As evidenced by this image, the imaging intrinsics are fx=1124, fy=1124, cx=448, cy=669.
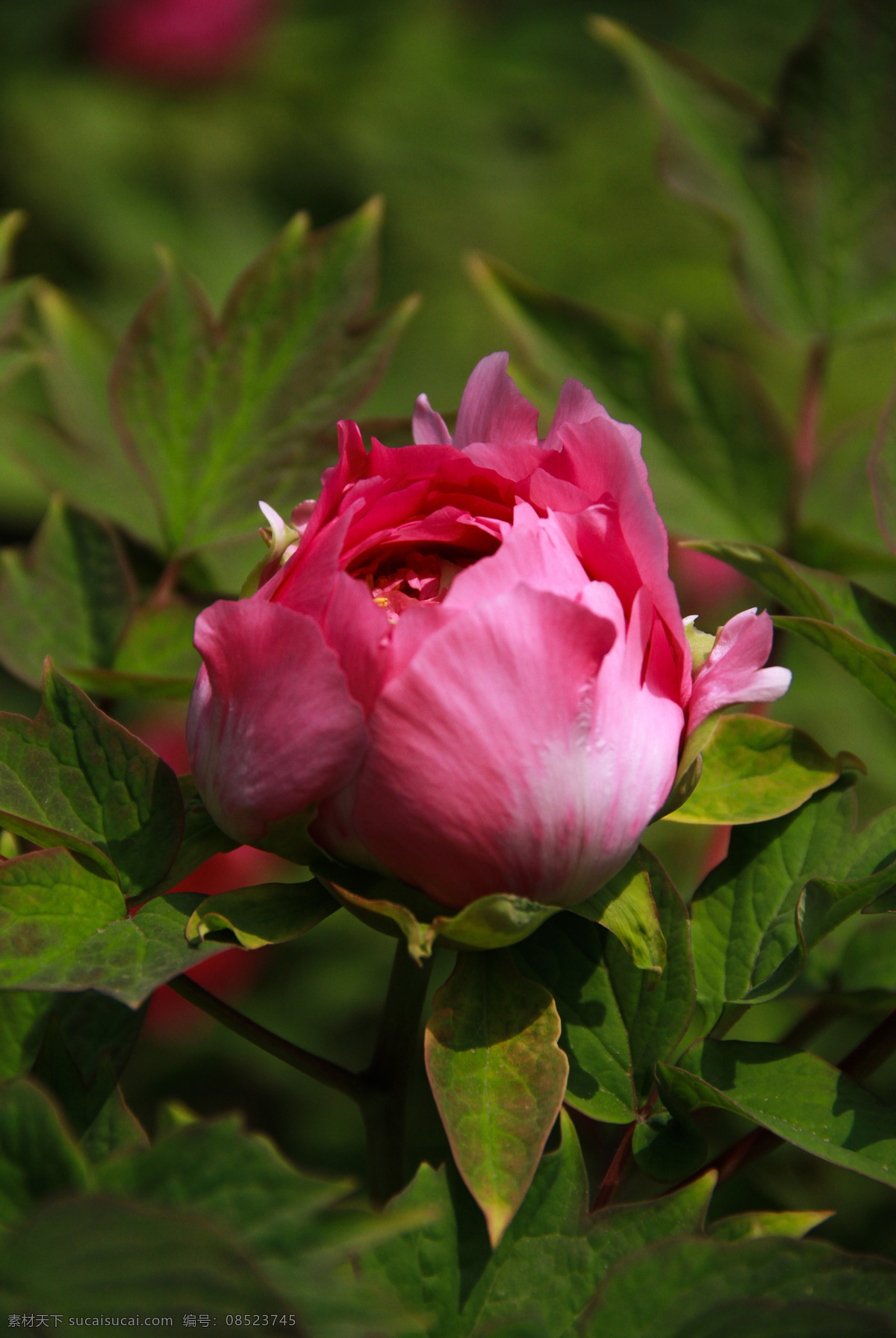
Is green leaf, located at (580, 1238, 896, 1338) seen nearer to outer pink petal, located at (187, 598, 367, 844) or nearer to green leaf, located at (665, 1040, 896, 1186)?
green leaf, located at (665, 1040, 896, 1186)

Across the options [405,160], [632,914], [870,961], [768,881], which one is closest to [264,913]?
[632,914]

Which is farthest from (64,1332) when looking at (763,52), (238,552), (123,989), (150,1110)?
(763,52)

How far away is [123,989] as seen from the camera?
431 millimetres

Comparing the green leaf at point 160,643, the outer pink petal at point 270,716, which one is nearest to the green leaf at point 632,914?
the outer pink petal at point 270,716

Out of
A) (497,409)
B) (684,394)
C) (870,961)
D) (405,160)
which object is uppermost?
(497,409)

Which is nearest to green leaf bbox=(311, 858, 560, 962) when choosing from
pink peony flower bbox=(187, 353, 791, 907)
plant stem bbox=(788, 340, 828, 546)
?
pink peony flower bbox=(187, 353, 791, 907)

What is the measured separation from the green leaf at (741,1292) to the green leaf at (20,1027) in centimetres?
30

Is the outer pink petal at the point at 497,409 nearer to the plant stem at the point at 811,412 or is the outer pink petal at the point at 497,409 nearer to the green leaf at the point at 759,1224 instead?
the green leaf at the point at 759,1224

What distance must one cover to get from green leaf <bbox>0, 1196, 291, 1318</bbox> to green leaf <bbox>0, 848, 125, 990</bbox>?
103 mm

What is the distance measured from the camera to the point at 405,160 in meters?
3.38

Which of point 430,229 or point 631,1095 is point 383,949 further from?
point 430,229

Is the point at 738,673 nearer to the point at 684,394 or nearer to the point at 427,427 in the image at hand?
the point at 427,427

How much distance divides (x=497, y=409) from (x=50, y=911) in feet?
0.98

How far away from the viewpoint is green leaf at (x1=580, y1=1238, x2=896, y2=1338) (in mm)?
415
